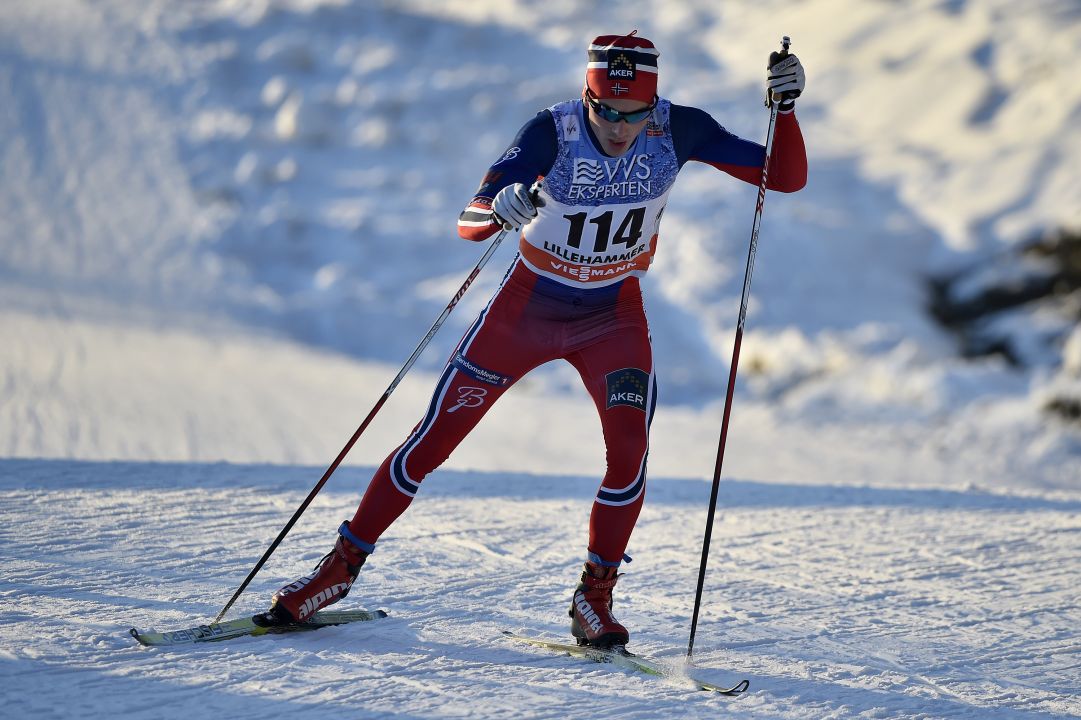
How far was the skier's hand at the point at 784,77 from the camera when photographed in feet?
12.0

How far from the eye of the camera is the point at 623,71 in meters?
3.43

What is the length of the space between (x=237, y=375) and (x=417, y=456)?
6.82 meters

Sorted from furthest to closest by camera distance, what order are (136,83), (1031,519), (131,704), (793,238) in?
(136,83), (793,238), (1031,519), (131,704)

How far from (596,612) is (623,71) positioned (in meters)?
1.63

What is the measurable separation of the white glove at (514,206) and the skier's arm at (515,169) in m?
0.09

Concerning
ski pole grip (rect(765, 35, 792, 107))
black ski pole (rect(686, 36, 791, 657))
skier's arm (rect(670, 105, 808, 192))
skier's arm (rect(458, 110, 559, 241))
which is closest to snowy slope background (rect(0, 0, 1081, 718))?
black ski pole (rect(686, 36, 791, 657))

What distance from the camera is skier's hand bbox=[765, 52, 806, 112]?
367cm

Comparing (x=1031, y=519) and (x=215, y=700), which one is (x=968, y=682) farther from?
(x=1031, y=519)

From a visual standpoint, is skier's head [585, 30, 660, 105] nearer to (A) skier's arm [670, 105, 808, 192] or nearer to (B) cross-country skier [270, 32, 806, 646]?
(B) cross-country skier [270, 32, 806, 646]

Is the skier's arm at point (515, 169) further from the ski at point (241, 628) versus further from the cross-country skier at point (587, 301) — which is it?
the ski at point (241, 628)

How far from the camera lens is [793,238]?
1195 centimetres

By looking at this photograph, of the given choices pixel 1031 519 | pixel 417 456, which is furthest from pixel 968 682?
pixel 1031 519

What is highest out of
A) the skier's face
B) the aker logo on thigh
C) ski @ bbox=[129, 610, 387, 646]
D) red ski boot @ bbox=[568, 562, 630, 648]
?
the skier's face

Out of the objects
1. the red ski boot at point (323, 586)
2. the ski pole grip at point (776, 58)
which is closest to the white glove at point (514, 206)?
the ski pole grip at point (776, 58)
